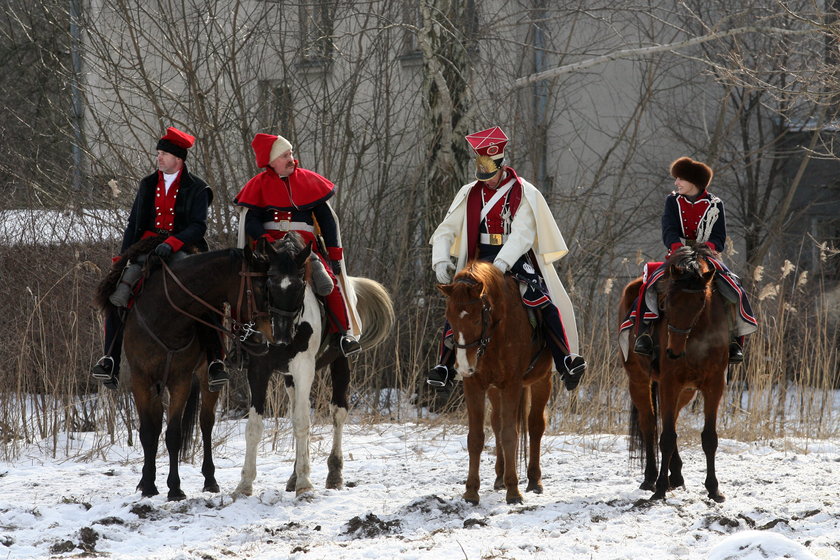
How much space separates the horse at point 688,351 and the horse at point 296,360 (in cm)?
226

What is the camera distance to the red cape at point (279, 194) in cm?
806

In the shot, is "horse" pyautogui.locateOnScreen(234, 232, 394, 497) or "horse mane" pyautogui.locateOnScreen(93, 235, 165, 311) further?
"horse mane" pyautogui.locateOnScreen(93, 235, 165, 311)

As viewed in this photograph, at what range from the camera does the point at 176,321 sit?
7.54 meters

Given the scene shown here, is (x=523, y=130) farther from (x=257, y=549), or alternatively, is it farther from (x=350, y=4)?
(x=257, y=549)

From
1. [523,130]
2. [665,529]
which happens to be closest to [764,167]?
[523,130]

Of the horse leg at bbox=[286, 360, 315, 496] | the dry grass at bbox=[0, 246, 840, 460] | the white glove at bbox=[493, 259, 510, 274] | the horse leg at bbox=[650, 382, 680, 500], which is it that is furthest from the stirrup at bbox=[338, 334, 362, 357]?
the dry grass at bbox=[0, 246, 840, 460]

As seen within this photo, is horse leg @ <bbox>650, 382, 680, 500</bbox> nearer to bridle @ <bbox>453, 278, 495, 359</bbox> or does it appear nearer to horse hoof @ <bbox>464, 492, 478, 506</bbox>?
horse hoof @ <bbox>464, 492, 478, 506</bbox>

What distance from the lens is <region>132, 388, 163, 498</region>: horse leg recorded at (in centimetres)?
761

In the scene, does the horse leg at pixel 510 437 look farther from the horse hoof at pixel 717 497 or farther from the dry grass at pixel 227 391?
the dry grass at pixel 227 391

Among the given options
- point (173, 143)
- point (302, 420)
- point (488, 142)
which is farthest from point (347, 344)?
point (173, 143)

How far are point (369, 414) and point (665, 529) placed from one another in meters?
5.72

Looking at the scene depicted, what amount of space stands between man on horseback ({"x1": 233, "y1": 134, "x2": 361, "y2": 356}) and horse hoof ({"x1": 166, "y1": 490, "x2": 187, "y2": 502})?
1486 millimetres

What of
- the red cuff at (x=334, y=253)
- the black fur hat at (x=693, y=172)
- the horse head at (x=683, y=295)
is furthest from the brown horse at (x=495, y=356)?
the black fur hat at (x=693, y=172)

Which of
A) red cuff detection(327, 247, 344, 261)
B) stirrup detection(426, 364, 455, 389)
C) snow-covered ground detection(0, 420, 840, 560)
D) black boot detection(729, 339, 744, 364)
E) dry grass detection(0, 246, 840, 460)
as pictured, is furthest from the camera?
dry grass detection(0, 246, 840, 460)
